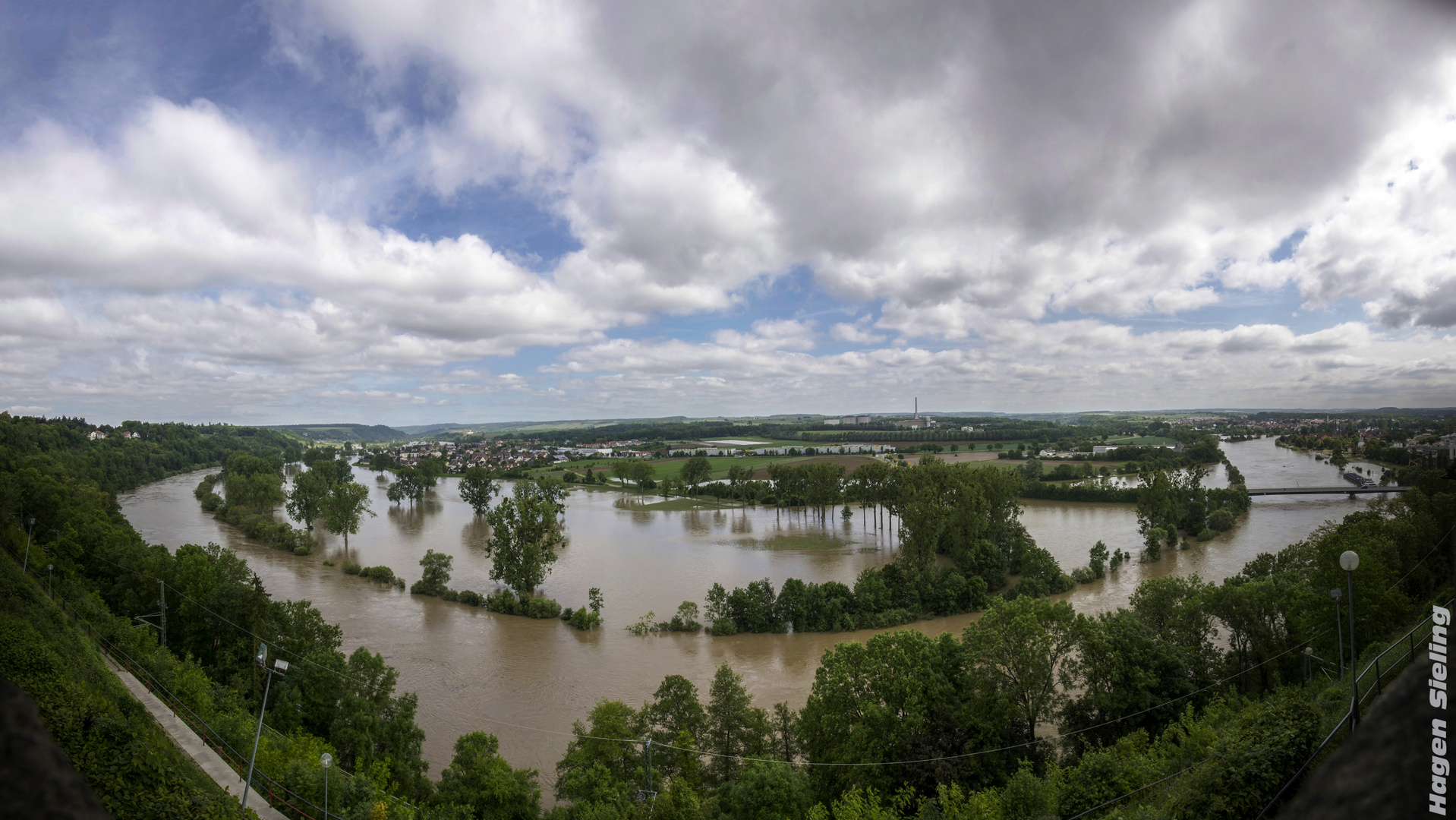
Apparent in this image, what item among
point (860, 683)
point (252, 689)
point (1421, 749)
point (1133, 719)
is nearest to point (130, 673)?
point (252, 689)

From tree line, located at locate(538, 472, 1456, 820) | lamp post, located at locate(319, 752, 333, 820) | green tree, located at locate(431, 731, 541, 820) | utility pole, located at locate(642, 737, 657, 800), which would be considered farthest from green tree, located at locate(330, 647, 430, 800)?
utility pole, located at locate(642, 737, 657, 800)

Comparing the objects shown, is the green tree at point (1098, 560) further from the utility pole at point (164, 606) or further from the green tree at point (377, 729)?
the utility pole at point (164, 606)

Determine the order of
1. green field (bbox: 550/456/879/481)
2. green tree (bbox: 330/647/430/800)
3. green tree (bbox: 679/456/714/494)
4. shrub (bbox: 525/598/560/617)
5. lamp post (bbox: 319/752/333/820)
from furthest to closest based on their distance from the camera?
1. green field (bbox: 550/456/879/481)
2. green tree (bbox: 679/456/714/494)
3. shrub (bbox: 525/598/560/617)
4. green tree (bbox: 330/647/430/800)
5. lamp post (bbox: 319/752/333/820)

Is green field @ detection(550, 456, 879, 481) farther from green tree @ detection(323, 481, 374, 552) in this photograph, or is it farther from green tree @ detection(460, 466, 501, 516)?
green tree @ detection(323, 481, 374, 552)

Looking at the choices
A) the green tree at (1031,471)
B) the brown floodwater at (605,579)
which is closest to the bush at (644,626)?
the brown floodwater at (605,579)

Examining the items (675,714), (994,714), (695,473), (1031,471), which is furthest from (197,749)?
(1031,471)
